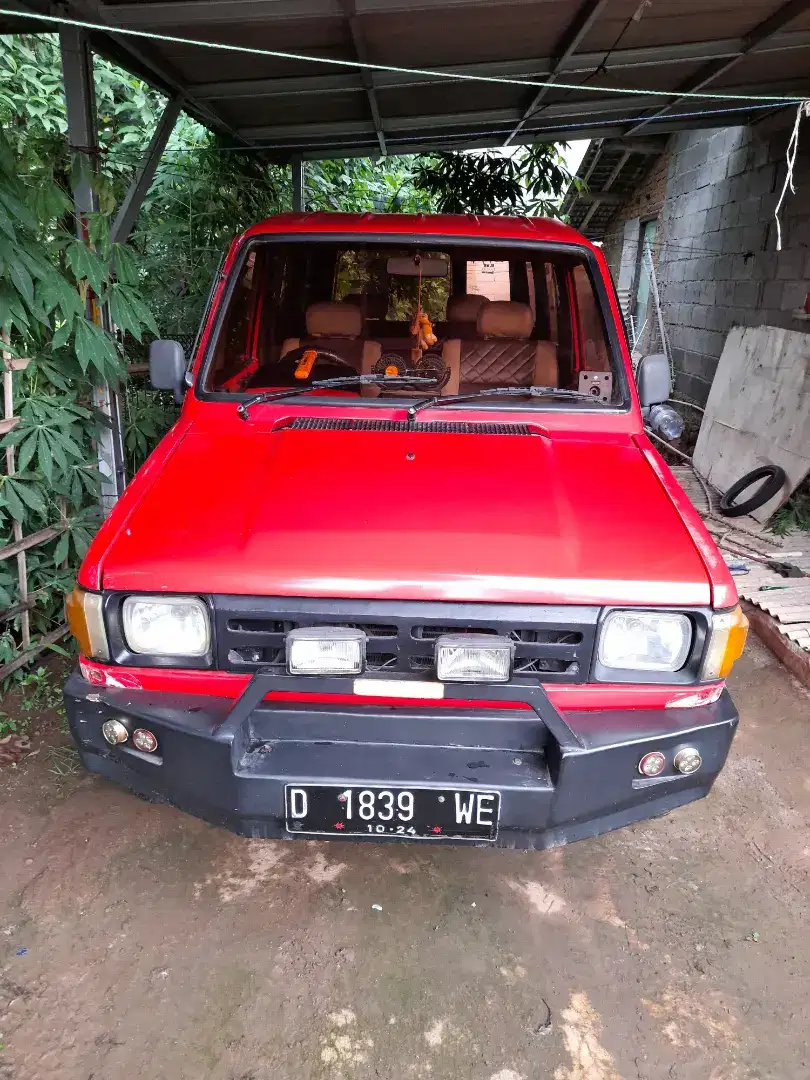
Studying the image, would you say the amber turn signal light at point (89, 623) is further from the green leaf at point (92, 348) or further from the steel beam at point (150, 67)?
the steel beam at point (150, 67)

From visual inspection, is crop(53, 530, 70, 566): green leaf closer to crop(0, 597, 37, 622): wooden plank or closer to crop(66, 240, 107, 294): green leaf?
crop(0, 597, 37, 622): wooden plank

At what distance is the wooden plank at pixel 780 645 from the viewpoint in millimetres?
3994

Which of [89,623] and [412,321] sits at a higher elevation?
[412,321]

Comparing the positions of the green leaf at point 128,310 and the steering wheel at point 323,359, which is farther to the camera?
the green leaf at point 128,310

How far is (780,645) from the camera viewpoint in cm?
424

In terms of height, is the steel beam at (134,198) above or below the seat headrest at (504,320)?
above

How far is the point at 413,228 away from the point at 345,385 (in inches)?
29.0

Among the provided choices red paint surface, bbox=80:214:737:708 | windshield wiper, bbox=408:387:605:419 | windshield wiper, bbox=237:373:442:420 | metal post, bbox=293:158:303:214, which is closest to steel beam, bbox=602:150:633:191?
metal post, bbox=293:158:303:214

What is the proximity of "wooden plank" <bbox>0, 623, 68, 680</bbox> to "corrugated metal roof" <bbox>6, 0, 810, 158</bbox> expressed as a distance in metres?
2.80

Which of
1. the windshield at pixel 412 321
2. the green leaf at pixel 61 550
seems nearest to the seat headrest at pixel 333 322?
the windshield at pixel 412 321

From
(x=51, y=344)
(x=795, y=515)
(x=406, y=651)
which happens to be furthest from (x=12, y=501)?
(x=795, y=515)

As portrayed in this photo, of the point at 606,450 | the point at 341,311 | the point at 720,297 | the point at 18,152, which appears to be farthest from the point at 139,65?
the point at 720,297

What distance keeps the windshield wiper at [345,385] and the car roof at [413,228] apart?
596 mm

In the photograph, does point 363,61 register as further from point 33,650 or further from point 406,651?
point 406,651
